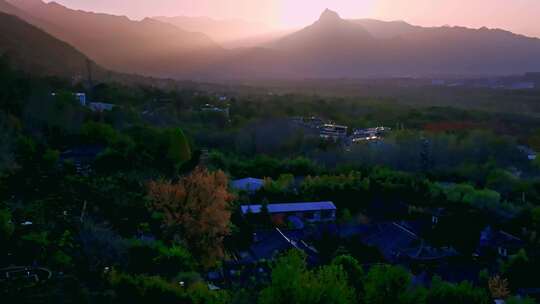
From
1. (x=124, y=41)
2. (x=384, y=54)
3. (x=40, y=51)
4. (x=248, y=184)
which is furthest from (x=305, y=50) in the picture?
(x=248, y=184)

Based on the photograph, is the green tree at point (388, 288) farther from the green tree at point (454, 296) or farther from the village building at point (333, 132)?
the village building at point (333, 132)

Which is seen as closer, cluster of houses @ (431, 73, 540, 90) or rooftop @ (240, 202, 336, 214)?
rooftop @ (240, 202, 336, 214)

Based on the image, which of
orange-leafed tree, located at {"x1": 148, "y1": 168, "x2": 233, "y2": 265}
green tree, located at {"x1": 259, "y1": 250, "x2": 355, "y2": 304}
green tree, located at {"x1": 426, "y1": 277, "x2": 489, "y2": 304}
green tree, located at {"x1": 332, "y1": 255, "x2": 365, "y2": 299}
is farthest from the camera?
orange-leafed tree, located at {"x1": 148, "y1": 168, "x2": 233, "y2": 265}

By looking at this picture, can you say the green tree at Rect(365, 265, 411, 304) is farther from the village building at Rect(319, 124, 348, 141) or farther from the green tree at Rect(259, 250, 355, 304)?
the village building at Rect(319, 124, 348, 141)

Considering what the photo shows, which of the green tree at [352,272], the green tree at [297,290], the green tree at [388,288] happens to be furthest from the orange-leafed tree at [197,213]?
the green tree at [388,288]

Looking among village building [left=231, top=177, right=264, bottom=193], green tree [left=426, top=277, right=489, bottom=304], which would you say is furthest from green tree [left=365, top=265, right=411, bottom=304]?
village building [left=231, top=177, right=264, bottom=193]

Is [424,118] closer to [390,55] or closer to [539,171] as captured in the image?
[539,171]

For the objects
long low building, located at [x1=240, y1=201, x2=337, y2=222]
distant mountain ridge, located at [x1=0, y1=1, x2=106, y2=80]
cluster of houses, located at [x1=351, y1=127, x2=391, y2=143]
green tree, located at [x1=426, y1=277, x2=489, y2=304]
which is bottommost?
cluster of houses, located at [x1=351, y1=127, x2=391, y2=143]
